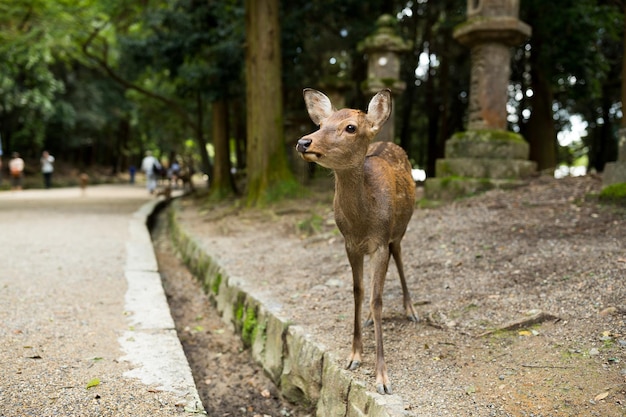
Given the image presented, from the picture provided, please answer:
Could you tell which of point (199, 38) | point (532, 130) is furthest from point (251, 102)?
point (532, 130)

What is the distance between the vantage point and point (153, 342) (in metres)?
3.94

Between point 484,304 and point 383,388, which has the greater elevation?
point 484,304

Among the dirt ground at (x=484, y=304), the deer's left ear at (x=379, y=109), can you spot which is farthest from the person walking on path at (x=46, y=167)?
the deer's left ear at (x=379, y=109)

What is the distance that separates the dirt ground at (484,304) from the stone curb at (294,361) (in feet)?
0.37

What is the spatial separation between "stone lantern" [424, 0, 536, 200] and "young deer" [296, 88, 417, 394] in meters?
5.38

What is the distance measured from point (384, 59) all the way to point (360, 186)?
7.90m

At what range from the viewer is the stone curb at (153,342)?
322 cm

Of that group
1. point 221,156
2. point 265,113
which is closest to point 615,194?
point 265,113

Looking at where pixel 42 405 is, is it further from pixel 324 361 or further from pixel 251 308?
pixel 251 308

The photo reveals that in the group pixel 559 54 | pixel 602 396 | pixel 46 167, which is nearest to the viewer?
pixel 602 396

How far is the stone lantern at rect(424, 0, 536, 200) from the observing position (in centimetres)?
840

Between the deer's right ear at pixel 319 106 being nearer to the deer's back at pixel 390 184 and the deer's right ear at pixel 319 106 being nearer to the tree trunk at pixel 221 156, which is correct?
the deer's back at pixel 390 184

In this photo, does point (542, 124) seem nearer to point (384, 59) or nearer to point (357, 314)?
point (384, 59)

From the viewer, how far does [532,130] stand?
48.2ft
